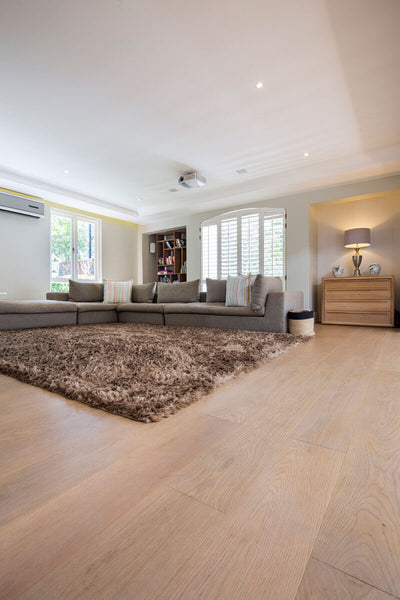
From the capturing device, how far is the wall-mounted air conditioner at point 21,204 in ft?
16.4

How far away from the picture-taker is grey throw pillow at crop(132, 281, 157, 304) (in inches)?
198

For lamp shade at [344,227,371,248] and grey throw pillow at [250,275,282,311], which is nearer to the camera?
grey throw pillow at [250,275,282,311]

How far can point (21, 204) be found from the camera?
5.21 m

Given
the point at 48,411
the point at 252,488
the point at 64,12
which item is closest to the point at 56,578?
the point at 252,488

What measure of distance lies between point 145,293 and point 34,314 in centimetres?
176

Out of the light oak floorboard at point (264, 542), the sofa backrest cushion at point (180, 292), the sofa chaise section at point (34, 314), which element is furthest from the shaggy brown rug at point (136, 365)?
the sofa backrest cushion at point (180, 292)

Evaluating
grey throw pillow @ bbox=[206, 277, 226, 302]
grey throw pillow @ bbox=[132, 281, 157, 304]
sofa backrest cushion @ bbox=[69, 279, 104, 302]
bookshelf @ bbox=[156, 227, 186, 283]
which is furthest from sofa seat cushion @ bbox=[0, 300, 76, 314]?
bookshelf @ bbox=[156, 227, 186, 283]

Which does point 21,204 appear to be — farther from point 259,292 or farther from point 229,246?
point 259,292

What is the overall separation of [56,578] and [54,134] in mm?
4339

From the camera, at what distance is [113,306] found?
A: 489 cm

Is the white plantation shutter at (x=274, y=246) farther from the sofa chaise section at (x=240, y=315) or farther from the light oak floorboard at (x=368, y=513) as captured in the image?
the light oak floorboard at (x=368, y=513)

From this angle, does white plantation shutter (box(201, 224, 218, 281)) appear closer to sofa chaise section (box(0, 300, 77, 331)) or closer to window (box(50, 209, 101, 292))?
window (box(50, 209, 101, 292))

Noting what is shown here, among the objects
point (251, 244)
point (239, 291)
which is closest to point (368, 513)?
point (239, 291)

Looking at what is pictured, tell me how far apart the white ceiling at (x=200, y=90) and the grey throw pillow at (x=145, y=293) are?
74.9 inches
